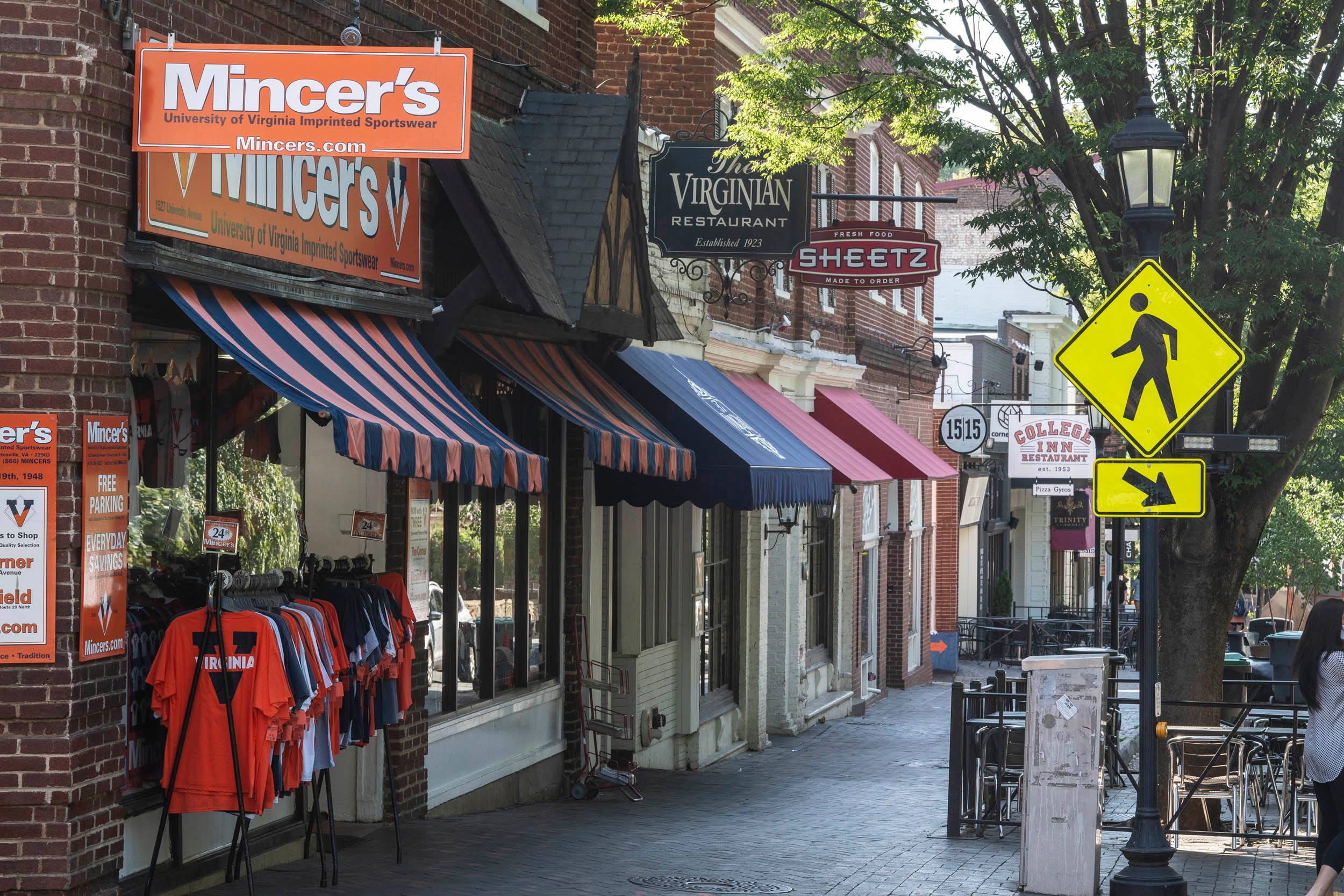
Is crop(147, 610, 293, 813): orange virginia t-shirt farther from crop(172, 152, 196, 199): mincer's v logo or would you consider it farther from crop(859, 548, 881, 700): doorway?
crop(859, 548, 881, 700): doorway

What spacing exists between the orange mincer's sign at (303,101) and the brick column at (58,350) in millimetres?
247

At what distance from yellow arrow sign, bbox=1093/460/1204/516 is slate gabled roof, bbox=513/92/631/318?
12.5 ft

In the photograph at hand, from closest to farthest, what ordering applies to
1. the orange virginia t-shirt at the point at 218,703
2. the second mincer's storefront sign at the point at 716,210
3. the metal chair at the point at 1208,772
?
the orange virginia t-shirt at the point at 218,703, the metal chair at the point at 1208,772, the second mincer's storefront sign at the point at 716,210

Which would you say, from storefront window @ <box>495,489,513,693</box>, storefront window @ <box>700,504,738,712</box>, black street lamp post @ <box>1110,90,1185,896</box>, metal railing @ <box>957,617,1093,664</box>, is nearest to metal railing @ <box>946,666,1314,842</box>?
black street lamp post @ <box>1110,90,1185,896</box>

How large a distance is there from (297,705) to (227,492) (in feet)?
5.17

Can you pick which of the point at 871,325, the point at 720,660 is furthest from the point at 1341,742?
the point at 871,325

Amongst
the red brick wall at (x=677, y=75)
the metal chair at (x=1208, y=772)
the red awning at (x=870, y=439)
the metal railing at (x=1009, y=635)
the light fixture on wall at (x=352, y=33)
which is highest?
the red brick wall at (x=677, y=75)

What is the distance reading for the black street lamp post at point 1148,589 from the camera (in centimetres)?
839

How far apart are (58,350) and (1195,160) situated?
8776mm

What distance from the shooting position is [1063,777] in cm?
924

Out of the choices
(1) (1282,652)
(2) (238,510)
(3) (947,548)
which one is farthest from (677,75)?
(3) (947,548)

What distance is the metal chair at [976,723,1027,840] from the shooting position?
36.6 feet

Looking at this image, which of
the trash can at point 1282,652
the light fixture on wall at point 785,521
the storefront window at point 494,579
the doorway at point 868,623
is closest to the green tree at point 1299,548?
the trash can at point 1282,652

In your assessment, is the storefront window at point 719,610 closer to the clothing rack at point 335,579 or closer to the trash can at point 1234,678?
the trash can at point 1234,678
